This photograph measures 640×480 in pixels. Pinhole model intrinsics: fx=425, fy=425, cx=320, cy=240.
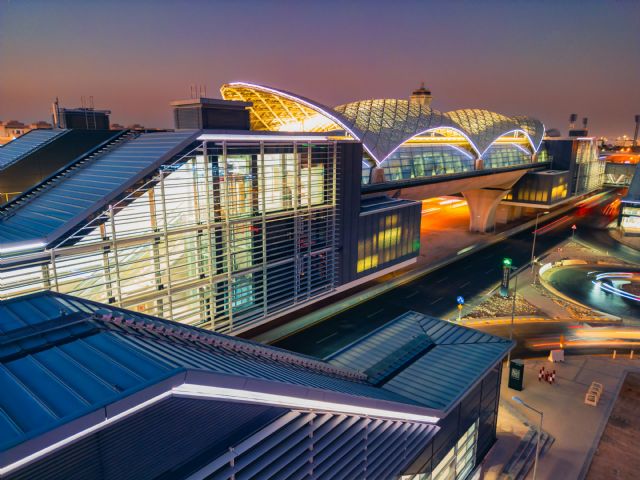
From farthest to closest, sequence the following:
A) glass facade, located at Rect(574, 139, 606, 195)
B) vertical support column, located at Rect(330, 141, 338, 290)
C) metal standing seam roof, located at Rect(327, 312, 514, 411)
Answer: glass facade, located at Rect(574, 139, 606, 195), vertical support column, located at Rect(330, 141, 338, 290), metal standing seam roof, located at Rect(327, 312, 514, 411)

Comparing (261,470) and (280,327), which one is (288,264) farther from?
(261,470)

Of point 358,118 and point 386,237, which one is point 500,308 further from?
point 358,118

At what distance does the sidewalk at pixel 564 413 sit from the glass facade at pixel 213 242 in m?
13.3

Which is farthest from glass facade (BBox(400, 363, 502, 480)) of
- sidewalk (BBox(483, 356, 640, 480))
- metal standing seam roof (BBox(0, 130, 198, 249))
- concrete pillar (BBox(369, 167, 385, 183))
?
concrete pillar (BBox(369, 167, 385, 183))

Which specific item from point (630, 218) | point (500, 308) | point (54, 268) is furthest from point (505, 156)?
point (54, 268)

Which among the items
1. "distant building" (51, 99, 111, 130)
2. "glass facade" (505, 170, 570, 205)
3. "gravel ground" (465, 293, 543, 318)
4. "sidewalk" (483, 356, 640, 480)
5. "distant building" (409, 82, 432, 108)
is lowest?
"sidewalk" (483, 356, 640, 480)

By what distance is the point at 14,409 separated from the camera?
17.7 feet

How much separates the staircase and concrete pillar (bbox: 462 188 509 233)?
47325 millimetres

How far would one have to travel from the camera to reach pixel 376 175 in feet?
129

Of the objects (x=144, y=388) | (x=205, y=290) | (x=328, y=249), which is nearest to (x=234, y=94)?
(x=328, y=249)

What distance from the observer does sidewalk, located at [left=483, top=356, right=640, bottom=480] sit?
18734 mm

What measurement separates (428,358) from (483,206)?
47266mm

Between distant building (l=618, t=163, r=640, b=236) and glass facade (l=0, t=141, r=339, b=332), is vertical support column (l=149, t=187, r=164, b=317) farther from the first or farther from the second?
distant building (l=618, t=163, r=640, b=236)

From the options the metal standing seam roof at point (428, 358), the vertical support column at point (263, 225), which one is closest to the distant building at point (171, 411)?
the metal standing seam roof at point (428, 358)
